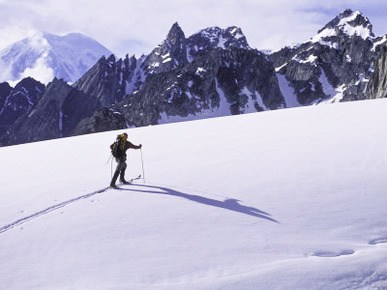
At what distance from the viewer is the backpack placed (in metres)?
11.5

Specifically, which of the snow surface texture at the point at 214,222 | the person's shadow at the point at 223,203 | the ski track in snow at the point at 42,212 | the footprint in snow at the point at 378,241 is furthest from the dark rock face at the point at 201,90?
the footprint in snow at the point at 378,241

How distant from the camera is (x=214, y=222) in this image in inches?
313

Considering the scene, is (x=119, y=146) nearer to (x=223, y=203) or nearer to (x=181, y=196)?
(x=181, y=196)

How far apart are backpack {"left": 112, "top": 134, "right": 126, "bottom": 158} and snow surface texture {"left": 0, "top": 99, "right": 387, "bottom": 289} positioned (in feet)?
3.58

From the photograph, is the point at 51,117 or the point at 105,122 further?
the point at 51,117

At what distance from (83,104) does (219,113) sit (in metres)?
76.5

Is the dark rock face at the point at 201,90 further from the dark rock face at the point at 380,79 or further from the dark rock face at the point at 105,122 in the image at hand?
the dark rock face at the point at 380,79

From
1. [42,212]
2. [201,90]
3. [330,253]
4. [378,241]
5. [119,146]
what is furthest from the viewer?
[201,90]

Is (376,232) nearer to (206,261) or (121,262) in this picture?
(206,261)

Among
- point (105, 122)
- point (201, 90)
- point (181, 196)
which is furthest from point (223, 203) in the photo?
point (201, 90)

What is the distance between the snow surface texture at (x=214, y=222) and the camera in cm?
603

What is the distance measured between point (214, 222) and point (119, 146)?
492 centimetres

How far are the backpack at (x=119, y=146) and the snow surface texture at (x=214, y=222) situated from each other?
109 centimetres

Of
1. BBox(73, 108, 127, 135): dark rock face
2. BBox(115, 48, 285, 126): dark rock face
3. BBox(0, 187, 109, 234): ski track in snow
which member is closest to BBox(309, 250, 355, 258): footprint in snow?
BBox(0, 187, 109, 234): ski track in snow
